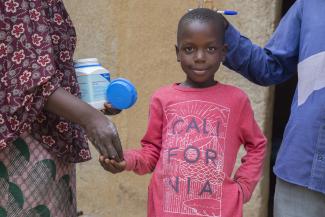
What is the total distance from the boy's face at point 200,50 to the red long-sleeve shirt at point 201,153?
0.23 feet

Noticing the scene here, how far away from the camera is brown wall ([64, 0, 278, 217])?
3.54 metres

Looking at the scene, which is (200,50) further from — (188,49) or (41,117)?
(41,117)

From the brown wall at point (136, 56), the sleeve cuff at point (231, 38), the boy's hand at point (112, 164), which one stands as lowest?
the brown wall at point (136, 56)

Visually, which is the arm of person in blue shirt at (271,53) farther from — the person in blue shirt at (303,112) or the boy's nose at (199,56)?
the boy's nose at (199,56)

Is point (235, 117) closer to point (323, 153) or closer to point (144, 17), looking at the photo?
point (323, 153)

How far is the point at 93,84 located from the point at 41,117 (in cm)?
21

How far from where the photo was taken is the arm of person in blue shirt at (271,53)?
2.36 metres

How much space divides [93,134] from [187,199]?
1.68ft

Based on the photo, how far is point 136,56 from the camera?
3916 mm

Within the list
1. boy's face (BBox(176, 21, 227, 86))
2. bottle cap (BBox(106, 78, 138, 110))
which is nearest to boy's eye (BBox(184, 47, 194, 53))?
boy's face (BBox(176, 21, 227, 86))

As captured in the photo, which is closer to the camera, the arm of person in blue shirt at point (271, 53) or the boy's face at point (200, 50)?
the boy's face at point (200, 50)

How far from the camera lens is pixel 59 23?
2.02 meters

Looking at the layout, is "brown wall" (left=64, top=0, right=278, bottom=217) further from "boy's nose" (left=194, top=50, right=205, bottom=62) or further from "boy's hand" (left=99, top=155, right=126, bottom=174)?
"boy's hand" (left=99, top=155, right=126, bottom=174)

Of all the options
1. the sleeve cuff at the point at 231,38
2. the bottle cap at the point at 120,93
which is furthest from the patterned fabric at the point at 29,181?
the sleeve cuff at the point at 231,38
